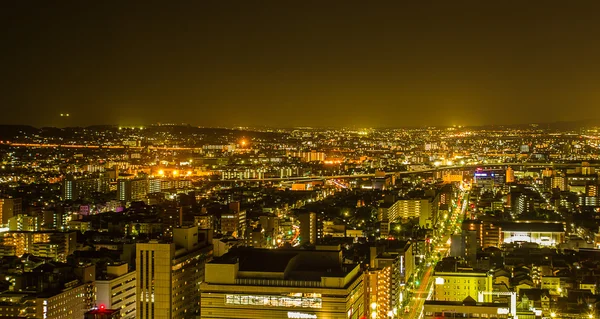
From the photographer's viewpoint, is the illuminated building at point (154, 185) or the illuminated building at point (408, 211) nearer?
the illuminated building at point (408, 211)

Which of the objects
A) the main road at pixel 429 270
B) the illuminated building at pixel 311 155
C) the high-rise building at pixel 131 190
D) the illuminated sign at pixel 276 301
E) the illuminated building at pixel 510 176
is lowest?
the main road at pixel 429 270

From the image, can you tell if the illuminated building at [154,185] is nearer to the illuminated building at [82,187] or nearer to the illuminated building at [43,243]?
the illuminated building at [82,187]

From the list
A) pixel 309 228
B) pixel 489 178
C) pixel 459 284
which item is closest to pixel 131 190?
pixel 309 228

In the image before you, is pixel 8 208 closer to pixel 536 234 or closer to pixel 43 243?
pixel 43 243

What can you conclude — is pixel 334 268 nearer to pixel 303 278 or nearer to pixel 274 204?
pixel 303 278

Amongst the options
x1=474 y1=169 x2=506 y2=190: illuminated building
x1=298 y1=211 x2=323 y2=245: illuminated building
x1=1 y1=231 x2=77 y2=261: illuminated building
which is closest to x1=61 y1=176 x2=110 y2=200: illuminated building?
x1=1 y1=231 x2=77 y2=261: illuminated building

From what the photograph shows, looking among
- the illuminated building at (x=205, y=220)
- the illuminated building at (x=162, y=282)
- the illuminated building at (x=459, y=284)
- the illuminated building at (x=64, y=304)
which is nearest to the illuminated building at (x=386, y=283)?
the illuminated building at (x=459, y=284)
